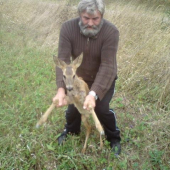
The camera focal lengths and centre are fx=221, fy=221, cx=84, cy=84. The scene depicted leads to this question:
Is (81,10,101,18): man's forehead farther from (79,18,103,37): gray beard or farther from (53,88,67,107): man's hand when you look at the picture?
(53,88,67,107): man's hand

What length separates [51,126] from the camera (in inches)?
138

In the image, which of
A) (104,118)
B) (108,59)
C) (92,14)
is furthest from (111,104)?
(92,14)

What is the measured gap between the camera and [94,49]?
2857mm

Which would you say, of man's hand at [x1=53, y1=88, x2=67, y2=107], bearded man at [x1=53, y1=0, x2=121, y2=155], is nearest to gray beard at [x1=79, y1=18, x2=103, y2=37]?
bearded man at [x1=53, y1=0, x2=121, y2=155]

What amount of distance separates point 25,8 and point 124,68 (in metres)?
7.68

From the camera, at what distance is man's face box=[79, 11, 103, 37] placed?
2.60 metres

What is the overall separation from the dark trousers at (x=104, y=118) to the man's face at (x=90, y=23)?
84cm

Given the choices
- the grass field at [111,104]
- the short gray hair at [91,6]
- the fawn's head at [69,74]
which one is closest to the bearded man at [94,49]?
the short gray hair at [91,6]

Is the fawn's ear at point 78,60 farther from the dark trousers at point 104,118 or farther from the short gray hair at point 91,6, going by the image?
the dark trousers at point 104,118

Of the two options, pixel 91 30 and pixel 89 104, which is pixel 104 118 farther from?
pixel 91 30

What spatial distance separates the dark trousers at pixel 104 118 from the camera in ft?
9.78

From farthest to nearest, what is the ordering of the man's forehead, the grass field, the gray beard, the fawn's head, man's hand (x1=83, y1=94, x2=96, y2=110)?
the grass field, the gray beard, the man's forehead, the fawn's head, man's hand (x1=83, y1=94, x2=96, y2=110)

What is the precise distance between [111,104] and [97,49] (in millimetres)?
1662

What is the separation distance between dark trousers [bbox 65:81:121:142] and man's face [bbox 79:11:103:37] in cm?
84
